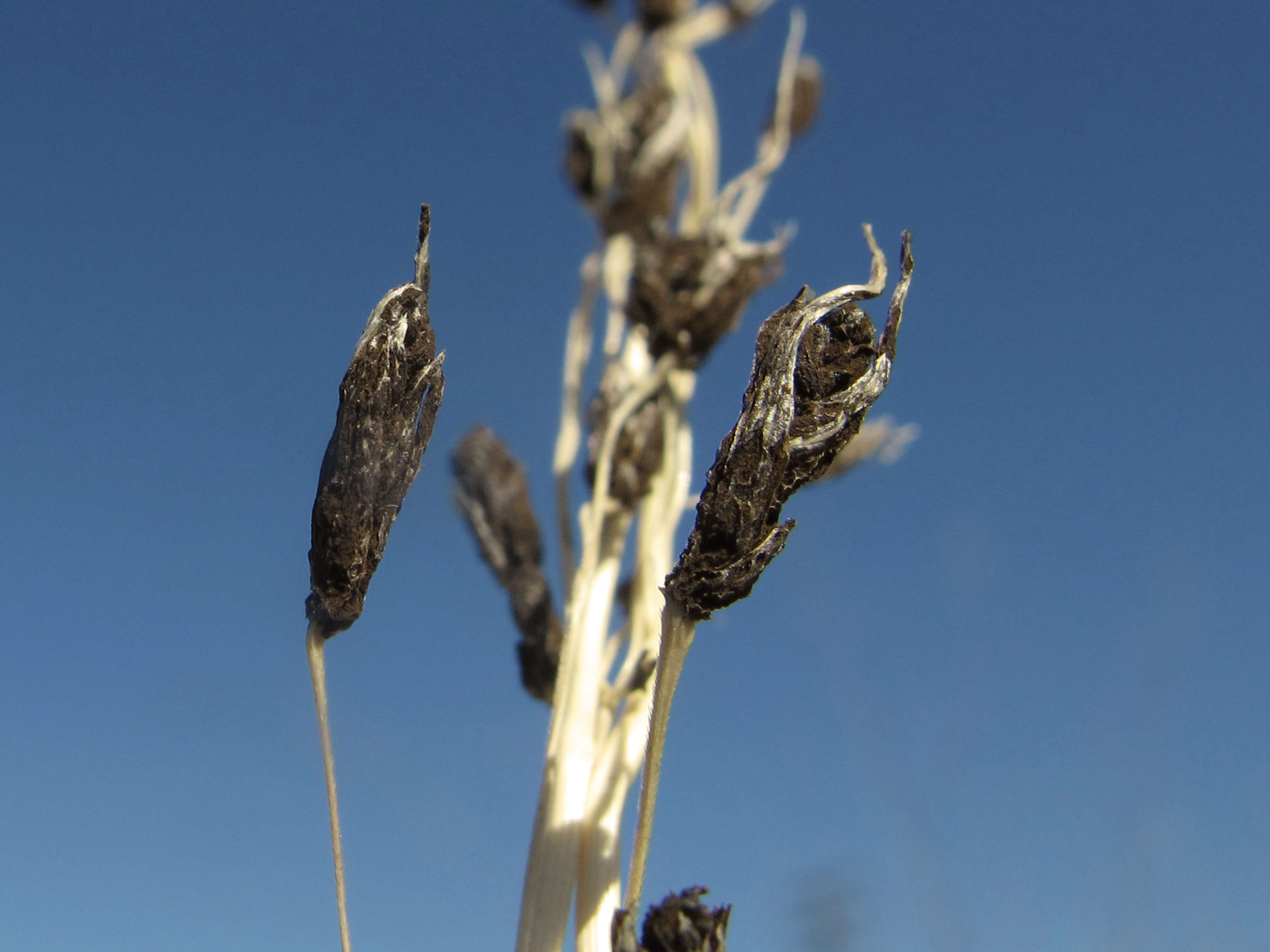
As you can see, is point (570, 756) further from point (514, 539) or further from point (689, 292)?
point (689, 292)

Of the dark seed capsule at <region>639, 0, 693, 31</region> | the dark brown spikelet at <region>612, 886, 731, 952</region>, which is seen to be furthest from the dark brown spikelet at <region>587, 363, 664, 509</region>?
the dark seed capsule at <region>639, 0, 693, 31</region>

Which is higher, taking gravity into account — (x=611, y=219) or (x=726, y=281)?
(x=611, y=219)

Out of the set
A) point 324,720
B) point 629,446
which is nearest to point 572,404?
point 629,446

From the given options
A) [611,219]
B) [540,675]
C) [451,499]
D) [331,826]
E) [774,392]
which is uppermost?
[611,219]

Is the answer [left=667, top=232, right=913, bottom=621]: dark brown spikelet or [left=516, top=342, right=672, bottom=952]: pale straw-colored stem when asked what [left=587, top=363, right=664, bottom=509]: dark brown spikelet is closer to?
[left=516, top=342, right=672, bottom=952]: pale straw-colored stem

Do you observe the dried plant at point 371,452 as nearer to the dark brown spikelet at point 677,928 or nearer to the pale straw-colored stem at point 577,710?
the dark brown spikelet at point 677,928

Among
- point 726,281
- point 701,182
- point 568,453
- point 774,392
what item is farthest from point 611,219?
point 774,392

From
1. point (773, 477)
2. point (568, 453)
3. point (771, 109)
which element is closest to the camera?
point (773, 477)

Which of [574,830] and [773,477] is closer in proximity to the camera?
[773,477]

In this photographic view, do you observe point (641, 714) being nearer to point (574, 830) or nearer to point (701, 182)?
point (574, 830)
